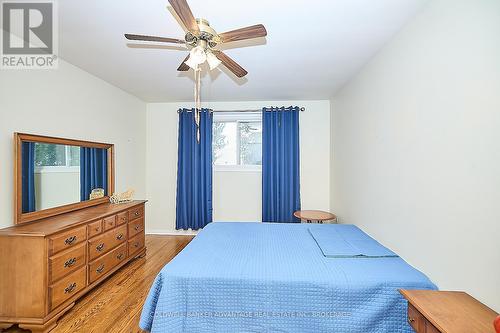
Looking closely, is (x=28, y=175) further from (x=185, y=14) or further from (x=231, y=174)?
(x=231, y=174)

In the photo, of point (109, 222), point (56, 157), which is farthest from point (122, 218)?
point (56, 157)

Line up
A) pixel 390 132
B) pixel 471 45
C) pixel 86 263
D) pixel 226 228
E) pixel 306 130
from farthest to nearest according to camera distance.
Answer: pixel 306 130 < pixel 226 228 < pixel 86 263 < pixel 390 132 < pixel 471 45

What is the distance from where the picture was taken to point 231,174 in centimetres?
424

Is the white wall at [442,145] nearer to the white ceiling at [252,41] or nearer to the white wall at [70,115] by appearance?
the white ceiling at [252,41]

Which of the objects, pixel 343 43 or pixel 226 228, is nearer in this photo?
pixel 343 43

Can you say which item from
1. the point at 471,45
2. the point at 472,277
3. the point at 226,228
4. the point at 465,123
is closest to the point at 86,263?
the point at 226,228

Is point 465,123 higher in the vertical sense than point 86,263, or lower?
higher

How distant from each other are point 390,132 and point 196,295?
80.9 inches

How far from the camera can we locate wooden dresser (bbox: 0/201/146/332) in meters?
1.82

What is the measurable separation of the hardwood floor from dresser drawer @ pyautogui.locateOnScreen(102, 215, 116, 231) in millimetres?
620

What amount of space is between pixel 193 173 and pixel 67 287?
2363mm

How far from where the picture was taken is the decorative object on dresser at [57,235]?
1.83 m

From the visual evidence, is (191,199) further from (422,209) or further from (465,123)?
(465,123)

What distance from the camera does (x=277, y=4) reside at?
162 centimetres
